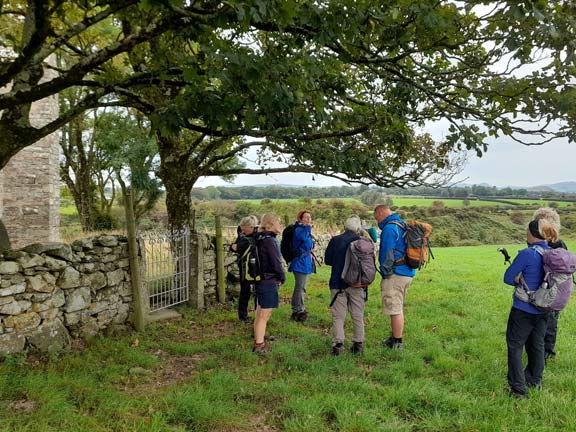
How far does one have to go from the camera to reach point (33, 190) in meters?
18.4

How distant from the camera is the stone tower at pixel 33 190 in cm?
1812

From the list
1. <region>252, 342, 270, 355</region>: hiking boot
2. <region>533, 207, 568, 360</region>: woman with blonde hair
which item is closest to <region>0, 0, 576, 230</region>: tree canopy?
<region>533, 207, 568, 360</region>: woman with blonde hair

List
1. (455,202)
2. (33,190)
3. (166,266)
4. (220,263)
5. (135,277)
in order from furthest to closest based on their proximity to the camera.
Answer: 1. (455,202)
2. (33,190)
3. (220,263)
4. (166,266)
5. (135,277)

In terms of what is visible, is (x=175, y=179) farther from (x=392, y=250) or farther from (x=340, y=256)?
(x=392, y=250)

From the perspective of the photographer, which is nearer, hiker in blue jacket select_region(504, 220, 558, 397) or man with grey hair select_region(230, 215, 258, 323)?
hiker in blue jacket select_region(504, 220, 558, 397)

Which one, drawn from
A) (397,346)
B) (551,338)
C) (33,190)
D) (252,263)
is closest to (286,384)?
(252,263)

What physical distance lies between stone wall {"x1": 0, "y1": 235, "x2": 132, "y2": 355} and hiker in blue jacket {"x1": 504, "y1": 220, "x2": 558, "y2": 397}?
5.53 metres

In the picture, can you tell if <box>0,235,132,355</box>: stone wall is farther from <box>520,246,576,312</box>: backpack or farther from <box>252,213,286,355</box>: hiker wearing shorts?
<box>520,246,576,312</box>: backpack

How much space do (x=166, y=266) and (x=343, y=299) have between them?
3.76 metres

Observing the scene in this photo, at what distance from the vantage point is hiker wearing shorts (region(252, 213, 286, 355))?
225 inches

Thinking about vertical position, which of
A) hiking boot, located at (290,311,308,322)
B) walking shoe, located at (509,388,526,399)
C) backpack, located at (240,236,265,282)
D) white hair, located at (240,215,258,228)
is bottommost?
hiking boot, located at (290,311,308,322)

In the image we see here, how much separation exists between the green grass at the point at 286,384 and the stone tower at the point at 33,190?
14.7 meters

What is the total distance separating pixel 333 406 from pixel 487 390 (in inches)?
72.6

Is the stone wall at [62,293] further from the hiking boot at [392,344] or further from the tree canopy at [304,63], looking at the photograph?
the hiking boot at [392,344]
